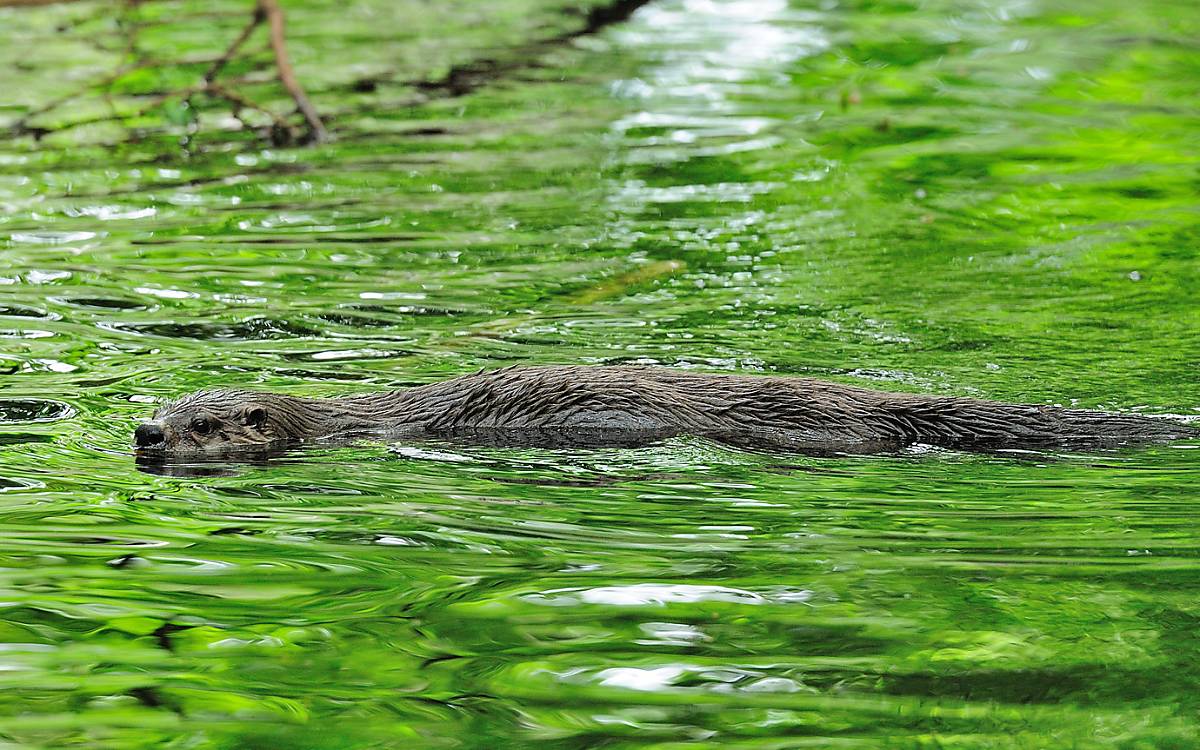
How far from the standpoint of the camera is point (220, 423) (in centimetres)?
750

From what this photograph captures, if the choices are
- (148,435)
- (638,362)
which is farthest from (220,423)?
(638,362)

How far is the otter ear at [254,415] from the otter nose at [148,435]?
383 mm

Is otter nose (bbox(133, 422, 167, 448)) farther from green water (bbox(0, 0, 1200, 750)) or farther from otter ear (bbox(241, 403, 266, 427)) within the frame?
otter ear (bbox(241, 403, 266, 427))

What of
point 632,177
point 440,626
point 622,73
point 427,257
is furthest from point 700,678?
point 622,73

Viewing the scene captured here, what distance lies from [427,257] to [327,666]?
7049 mm

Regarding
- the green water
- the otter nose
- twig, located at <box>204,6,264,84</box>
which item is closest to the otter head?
the otter nose

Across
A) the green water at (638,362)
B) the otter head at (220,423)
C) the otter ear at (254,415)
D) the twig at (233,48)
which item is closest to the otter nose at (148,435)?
the otter head at (220,423)

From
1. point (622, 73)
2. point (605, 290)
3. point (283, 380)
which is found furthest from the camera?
point (622, 73)

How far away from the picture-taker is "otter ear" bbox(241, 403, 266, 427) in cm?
754

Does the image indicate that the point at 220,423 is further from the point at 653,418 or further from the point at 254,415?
the point at 653,418

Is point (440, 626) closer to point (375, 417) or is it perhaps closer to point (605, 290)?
point (375, 417)

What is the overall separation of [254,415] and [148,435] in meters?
0.50

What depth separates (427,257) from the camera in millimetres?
11523

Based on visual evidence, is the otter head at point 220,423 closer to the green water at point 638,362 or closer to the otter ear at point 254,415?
the otter ear at point 254,415
